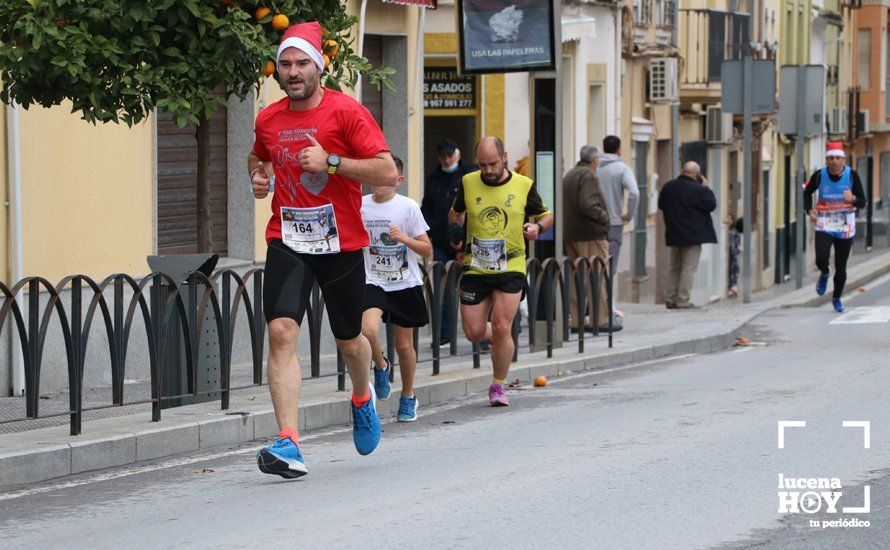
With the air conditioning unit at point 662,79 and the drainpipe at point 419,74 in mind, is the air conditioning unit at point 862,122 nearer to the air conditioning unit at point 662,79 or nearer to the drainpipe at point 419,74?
the air conditioning unit at point 662,79

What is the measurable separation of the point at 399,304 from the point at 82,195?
354 cm

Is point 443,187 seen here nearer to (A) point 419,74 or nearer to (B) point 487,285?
(A) point 419,74

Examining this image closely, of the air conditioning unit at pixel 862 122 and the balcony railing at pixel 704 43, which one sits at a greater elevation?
the balcony railing at pixel 704 43

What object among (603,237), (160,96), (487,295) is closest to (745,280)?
(603,237)

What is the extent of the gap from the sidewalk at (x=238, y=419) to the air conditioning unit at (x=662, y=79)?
13718mm

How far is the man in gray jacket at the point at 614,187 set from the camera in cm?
2056

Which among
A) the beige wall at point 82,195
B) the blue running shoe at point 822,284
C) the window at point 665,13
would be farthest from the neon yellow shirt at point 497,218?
the window at point 665,13

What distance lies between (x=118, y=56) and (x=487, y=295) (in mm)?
3260

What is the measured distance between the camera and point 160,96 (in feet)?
35.3

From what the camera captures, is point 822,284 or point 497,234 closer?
point 497,234

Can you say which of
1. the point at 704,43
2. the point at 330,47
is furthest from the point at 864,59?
the point at 330,47

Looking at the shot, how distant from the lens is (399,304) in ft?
38.7

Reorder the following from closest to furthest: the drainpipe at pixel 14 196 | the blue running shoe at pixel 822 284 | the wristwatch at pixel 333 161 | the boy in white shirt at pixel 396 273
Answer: the wristwatch at pixel 333 161 → the boy in white shirt at pixel 396 273 → the drainpipe at pixel 14 196 → the blue running shoe at pixel 822 284

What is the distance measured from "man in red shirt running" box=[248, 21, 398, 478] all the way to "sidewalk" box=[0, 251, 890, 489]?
4.52 feet
